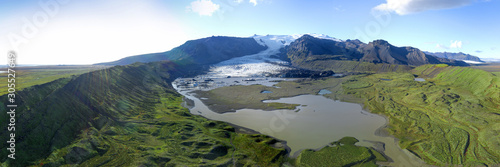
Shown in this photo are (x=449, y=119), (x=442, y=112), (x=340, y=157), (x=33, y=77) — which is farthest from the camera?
(x=33, y=77)

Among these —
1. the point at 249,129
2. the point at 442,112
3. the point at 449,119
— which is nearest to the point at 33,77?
the point at 249,129

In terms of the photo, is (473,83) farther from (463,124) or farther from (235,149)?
(235,149)

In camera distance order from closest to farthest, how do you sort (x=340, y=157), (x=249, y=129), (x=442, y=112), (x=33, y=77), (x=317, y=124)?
(x=340, y=157) < (x=249, y=129) < (x=317, y=124) < (x=442, y=112) < (x=33, y=77)

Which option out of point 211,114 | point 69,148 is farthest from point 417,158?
point 69,148

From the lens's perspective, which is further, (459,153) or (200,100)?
A: (200,100)

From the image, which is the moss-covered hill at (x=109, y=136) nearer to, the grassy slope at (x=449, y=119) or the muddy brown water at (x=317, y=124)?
the muddy brown water at (x=317, y=124)

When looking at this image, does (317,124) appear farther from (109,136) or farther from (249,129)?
(109,136)

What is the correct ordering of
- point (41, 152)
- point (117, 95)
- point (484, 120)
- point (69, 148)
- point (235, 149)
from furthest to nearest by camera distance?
1. point (117, 95)
2. point (484, 120)
3. point (235, 149)
4. point (69, 148)
5. point (41, 152)
